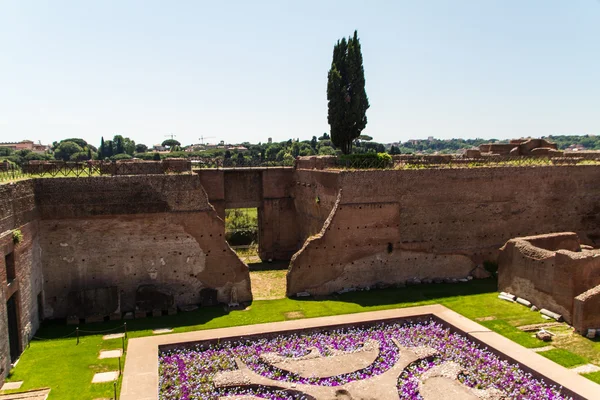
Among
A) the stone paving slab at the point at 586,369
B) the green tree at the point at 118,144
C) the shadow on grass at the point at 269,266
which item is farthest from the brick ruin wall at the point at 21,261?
the green tree at the point at 118,144

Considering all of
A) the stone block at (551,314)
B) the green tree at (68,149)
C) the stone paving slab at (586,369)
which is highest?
the green tree at (68,149)

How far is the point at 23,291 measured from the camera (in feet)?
45.9

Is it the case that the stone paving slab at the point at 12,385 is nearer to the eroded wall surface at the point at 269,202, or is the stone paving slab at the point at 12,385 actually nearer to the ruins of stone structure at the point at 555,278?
the eroded wall surface at the point at 269,202

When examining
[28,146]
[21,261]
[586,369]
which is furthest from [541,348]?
[28,146]

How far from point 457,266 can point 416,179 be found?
428 cm

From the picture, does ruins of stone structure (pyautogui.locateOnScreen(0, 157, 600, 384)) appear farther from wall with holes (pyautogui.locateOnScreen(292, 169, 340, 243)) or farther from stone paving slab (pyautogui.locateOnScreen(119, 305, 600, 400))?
stone paving slab (pyautogui.locateOnScreen(119, 305, 600, 400))

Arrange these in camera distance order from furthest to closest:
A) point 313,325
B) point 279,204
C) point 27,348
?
1. point 279,204
2. point 313,325
3. point 27,348

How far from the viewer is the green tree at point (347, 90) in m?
22.0

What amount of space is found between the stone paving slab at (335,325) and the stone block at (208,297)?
8.34 ft

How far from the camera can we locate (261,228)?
24.2m

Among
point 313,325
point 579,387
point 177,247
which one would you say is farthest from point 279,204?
point 579,387

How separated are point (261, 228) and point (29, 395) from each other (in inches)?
554

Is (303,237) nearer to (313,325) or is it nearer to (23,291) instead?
(313,325)

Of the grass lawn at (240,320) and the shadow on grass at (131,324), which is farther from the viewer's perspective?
the shadow on grass at (131,324)
